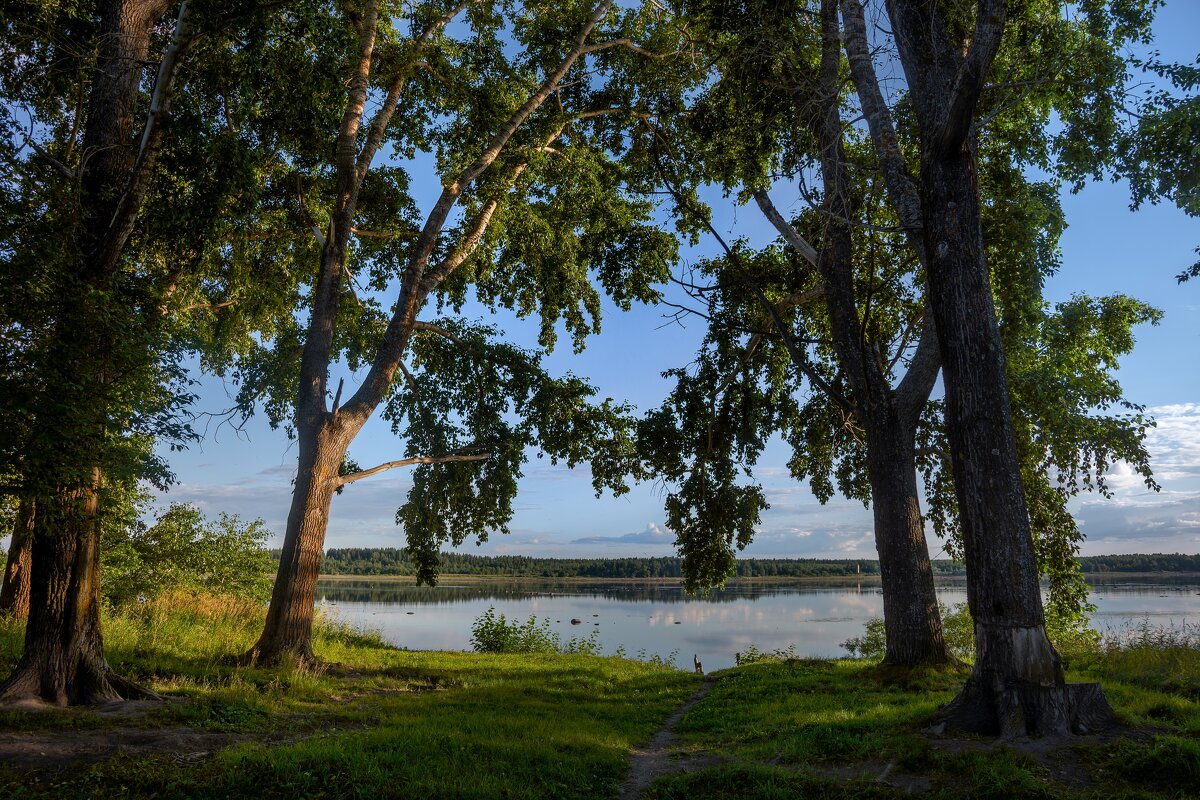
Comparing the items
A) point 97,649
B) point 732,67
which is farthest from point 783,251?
point 97,649

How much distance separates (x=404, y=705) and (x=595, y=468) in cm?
828

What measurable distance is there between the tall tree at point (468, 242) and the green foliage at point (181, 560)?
4.63m

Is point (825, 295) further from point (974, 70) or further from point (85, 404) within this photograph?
point (85, 404)

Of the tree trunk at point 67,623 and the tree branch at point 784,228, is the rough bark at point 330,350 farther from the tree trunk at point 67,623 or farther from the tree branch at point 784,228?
the tree branch at point 784,228

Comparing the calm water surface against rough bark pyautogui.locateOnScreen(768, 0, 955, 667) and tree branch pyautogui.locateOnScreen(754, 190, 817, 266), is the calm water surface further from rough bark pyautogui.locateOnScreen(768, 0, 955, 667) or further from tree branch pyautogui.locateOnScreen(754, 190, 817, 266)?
tree branch pyautogui.locateOnScreen(754, 190, 817, 266)

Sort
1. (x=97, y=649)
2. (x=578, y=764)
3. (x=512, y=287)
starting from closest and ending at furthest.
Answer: (x=578, y=764) → (x=97, y=649) → (x=512, y=287)

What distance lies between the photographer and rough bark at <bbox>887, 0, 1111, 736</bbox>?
7.07 m

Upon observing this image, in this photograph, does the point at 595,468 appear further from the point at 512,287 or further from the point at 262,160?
the point at 262,160

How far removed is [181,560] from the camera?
1859cm

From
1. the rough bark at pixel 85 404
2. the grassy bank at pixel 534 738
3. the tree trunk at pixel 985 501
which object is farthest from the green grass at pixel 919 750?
the rough bark at pixel 85 404

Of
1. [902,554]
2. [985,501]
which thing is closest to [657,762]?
[985,501]

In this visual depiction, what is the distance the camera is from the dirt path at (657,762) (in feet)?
22.3

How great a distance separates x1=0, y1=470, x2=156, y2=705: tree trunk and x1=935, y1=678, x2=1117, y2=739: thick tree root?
32.6 ft

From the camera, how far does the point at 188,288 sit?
49.9ft
